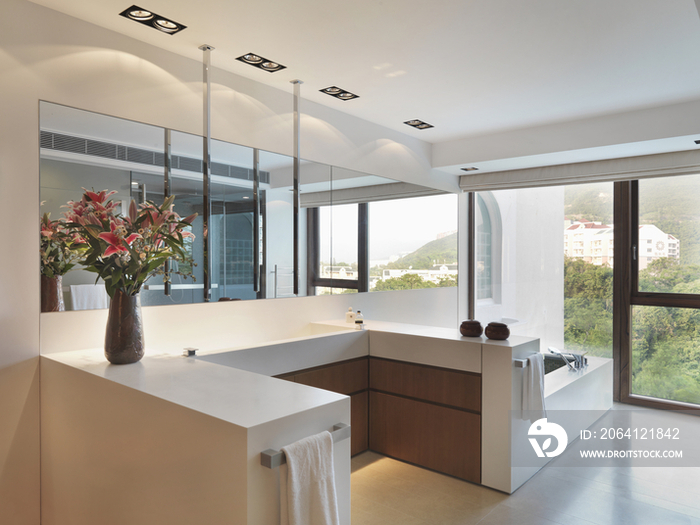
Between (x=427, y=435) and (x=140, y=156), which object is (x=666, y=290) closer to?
(x=427, y=435)

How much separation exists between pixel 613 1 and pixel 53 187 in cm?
273

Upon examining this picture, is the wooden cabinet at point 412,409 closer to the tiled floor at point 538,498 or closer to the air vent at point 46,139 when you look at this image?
the tiled floor at point 538,498

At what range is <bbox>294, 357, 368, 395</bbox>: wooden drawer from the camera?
302 centimetres

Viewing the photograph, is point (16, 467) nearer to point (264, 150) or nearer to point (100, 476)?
point (100, 476)

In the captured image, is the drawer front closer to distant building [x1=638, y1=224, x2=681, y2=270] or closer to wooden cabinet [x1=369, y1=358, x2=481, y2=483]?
wooden cabinet [x1=369, y1=358, x2=481, y2=483]

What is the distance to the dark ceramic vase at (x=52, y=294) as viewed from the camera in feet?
7.33

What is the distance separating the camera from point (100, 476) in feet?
5.99

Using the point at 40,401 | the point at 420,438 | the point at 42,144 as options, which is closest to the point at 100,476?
the point at 40,401

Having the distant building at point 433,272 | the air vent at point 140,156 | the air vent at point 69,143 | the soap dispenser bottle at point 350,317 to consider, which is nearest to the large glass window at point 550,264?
the distant building at point 433,272

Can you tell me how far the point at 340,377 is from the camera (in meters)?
3.22

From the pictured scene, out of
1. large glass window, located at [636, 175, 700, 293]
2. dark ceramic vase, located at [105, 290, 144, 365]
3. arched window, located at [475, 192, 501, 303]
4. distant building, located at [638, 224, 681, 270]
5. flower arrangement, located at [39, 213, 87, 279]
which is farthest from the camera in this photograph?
arched window, located at [475, 192, 501, 303]

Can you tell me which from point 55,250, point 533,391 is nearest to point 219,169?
point 55,250

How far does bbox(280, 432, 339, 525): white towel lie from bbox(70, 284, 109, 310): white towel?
5.12 ft

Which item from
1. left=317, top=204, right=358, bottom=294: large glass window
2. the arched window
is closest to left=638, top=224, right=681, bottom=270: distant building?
the arched window
